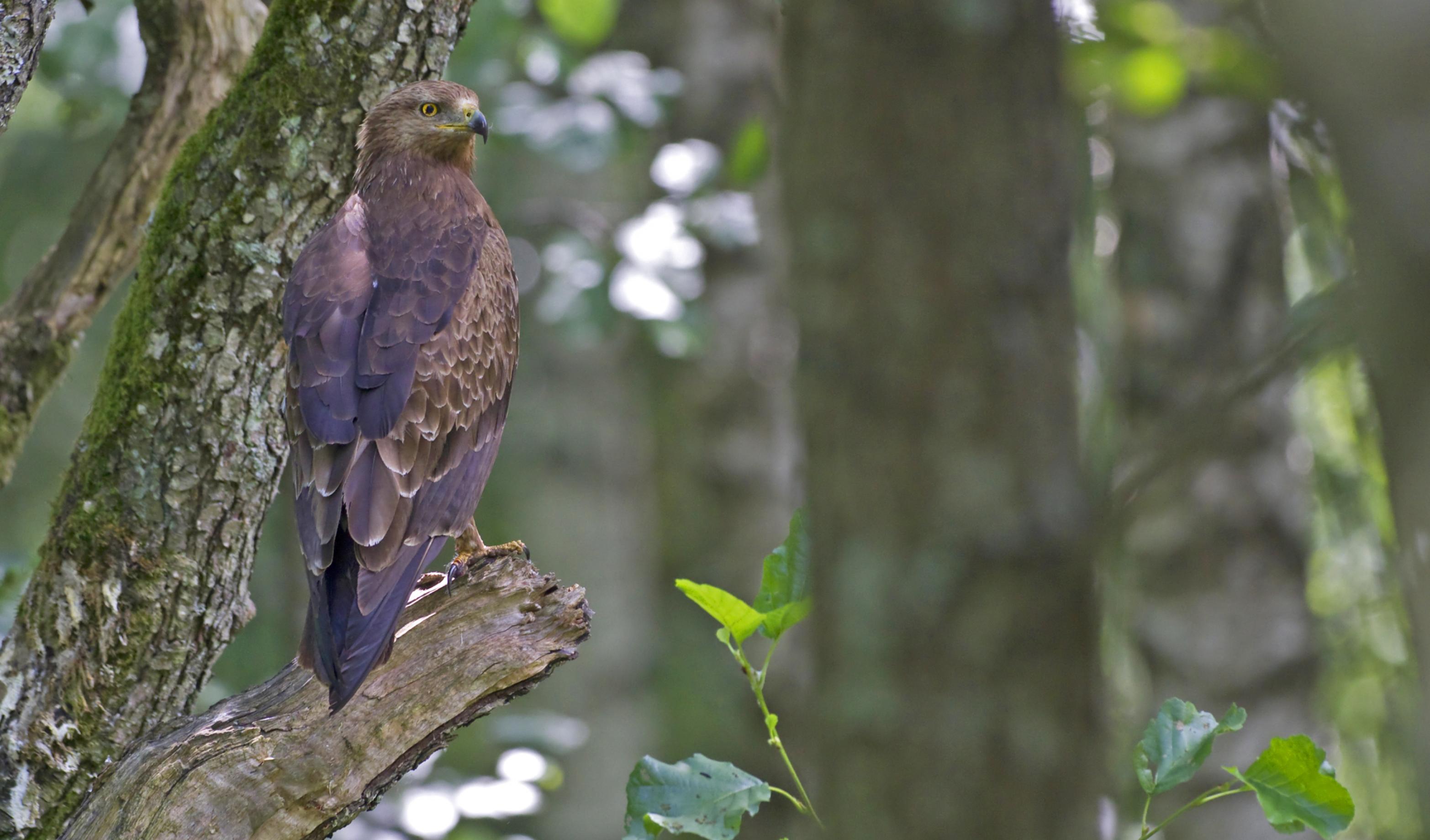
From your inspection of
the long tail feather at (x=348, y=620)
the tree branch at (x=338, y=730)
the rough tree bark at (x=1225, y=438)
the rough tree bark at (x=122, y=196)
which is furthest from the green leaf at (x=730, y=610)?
the rough tree bark at (x=1225, y=438)

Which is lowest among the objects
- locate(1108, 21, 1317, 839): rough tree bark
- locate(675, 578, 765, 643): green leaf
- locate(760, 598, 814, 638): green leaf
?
locate(1108, 21, 1317, 839): rough tree bark

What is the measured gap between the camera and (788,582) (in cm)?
263

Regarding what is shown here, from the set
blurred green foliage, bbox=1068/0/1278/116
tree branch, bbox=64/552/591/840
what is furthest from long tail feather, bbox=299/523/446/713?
blurred green foliage, bbox=1068/0/1278/116

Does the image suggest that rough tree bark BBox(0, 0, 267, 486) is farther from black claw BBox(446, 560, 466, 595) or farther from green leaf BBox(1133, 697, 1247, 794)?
green leaf BBox(1133, 697, 1247, 794)

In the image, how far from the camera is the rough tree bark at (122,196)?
3924mm

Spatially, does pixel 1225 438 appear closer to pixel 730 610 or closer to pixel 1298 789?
pixel 1298 789

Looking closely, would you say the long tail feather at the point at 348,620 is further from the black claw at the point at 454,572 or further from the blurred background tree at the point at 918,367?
the blurred background tree at the point at 918,367

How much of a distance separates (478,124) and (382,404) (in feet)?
3.72

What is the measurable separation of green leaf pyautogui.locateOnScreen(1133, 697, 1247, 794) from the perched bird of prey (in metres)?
1.68

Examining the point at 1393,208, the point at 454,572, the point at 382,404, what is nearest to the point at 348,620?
the point at 454,572

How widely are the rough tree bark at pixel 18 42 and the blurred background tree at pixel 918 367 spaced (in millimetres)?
1234

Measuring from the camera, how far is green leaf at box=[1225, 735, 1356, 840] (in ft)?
7.64

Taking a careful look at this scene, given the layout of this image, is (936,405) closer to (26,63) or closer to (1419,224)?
(1419,224)

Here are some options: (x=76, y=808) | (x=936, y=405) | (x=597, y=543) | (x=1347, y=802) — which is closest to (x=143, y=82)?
(x=76, y=808)
